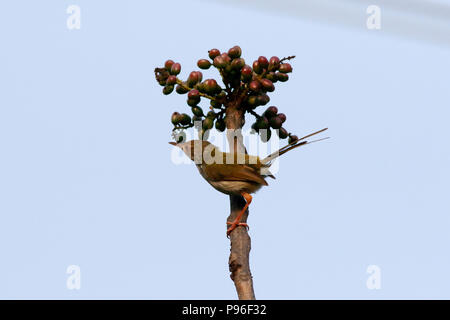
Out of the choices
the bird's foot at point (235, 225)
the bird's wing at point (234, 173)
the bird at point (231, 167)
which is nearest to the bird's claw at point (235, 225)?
the bird's foot at point (235, 225)

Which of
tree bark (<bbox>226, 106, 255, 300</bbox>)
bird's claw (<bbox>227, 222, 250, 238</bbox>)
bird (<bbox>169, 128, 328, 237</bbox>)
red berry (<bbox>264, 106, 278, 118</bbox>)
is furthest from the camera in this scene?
bird (<bbox>169, 128, 328, 237</bbox>)

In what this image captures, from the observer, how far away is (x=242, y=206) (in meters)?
5.48

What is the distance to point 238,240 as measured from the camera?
4938 millimetres

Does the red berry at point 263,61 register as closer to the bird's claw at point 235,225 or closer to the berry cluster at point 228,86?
the berry cluster at point 228,86

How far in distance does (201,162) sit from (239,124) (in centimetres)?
145

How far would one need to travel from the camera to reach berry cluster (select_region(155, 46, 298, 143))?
5262mm

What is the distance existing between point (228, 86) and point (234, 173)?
46.8 inches

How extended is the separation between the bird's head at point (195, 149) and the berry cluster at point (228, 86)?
768mm

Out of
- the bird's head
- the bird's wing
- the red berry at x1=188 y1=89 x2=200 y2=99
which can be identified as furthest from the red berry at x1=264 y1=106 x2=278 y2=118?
the bird's head

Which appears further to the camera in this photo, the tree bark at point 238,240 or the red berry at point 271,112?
the red berry at point 271,112

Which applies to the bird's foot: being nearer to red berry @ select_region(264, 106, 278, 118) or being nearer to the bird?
the bird

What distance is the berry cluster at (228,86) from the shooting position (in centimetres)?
526

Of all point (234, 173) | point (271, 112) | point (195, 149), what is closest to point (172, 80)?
point (271, 112)

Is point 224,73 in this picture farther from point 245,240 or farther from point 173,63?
point 245,240
